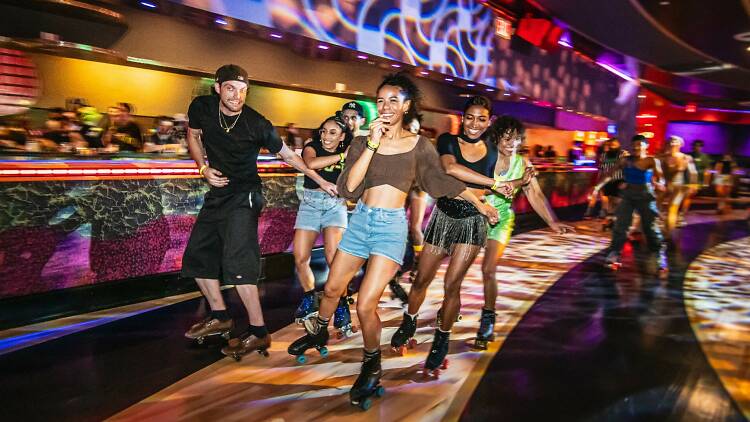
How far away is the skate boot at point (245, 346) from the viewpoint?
11.1ft

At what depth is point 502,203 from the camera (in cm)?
402

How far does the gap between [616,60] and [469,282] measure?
43.4 ft

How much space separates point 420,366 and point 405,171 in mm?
1280

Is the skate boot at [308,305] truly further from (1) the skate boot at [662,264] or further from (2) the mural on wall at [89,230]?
(1) the skate boot at [662,264]

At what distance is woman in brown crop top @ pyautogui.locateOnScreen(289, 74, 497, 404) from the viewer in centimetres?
278

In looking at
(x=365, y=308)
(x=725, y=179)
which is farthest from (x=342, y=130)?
(x=725, y=179)

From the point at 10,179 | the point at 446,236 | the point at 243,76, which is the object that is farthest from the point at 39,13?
the point at 446,236

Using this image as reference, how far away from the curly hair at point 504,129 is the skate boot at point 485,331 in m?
1.18

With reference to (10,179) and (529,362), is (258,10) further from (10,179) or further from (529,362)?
(529,362)

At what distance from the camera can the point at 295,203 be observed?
6.09 m

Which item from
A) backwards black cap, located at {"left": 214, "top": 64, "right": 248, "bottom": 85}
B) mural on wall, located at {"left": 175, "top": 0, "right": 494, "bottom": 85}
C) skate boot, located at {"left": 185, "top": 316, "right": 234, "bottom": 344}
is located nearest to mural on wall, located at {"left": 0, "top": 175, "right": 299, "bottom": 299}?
skate boot, located at {"left": 185, "top": 316, "right": 234, "bottom": 344}

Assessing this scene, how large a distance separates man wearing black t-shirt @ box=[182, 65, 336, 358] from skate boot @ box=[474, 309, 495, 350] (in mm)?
1363

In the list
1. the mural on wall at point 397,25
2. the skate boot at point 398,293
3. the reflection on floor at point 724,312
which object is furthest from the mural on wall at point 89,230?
the reflection on floor at point 724,312

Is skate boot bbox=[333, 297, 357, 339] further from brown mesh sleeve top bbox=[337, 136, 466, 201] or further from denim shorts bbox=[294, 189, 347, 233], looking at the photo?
brown mesh sleeve top bbox=[337, 136, 466, 201]
